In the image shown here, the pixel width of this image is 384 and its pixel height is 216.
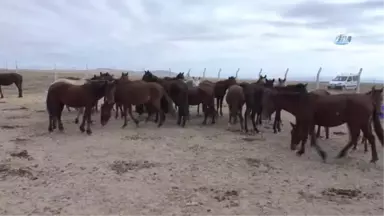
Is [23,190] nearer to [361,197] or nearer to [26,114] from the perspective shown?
[361,197]

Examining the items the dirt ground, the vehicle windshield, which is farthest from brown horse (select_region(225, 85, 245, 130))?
the vehicle windshield

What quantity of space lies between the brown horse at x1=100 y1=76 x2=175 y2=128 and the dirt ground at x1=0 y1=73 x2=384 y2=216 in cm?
165

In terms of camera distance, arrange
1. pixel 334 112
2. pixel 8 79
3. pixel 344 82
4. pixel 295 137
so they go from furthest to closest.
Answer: pixel 344 82 → pixel 8 79 → pixel 295 137 → pixel 334 112

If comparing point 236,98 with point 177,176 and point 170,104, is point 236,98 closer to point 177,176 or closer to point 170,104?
point 170,104

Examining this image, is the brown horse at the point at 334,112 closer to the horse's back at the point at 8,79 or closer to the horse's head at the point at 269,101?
the horse's head at the point at 269,101

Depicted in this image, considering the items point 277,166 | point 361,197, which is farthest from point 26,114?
point 361,197

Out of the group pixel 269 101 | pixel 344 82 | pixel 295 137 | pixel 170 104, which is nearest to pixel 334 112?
pixel 295 137

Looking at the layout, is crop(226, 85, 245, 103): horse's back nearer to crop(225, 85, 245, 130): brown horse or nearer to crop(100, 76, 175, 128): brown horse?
crop(225, 85, 245, 130): brown horse

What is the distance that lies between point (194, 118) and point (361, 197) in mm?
9681

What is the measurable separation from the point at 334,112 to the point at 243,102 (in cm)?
434

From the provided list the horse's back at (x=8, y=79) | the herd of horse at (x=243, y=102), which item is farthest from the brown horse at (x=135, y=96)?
the horse's back at (x=8, y=79)

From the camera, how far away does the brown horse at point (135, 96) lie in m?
12.6

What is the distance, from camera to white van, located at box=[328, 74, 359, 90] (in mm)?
37394

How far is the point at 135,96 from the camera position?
12.6 metres
